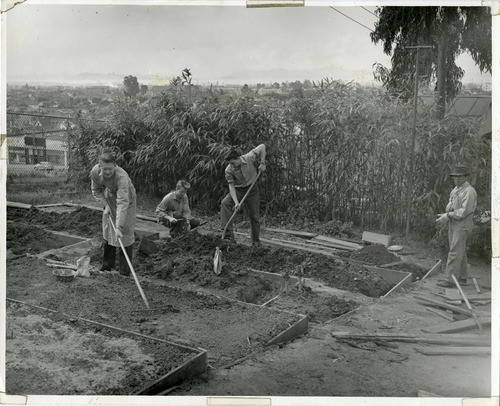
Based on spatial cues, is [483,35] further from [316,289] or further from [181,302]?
[181,302]

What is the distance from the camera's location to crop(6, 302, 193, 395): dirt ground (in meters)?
4.48

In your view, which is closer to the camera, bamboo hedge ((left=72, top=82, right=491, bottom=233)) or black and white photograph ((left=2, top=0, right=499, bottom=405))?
black and white photograph ((left=2, top=0, right=499, bottom=405))

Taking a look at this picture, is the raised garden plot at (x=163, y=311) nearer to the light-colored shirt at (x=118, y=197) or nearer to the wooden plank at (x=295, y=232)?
the light-colored shirt at (x=118, y=197)

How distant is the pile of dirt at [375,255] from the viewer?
771cm

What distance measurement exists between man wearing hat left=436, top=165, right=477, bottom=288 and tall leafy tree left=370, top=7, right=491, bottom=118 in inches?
38.8

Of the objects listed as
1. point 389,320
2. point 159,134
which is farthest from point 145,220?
point 389,320

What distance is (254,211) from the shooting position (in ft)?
27.6

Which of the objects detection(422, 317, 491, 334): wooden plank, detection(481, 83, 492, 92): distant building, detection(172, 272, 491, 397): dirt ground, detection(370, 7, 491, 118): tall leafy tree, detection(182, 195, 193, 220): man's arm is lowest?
detection(172, 272, 491, 397): dirt ground

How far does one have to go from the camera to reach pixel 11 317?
5262mm

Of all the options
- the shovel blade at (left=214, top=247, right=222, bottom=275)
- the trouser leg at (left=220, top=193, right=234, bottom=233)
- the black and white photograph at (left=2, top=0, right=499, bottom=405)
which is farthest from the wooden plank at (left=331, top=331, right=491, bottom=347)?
the trouser leg at (left=220, top=193, right=234, bottom=233)

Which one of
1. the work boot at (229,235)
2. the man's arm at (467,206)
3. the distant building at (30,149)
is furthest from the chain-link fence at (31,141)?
the man's arm at (467,206)

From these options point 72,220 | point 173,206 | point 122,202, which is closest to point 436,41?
point 122,202

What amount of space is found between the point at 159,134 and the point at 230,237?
6.93ft

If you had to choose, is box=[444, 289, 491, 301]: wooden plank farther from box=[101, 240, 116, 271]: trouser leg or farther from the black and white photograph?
box=[101, 240, 116, 271]: trouser leg
